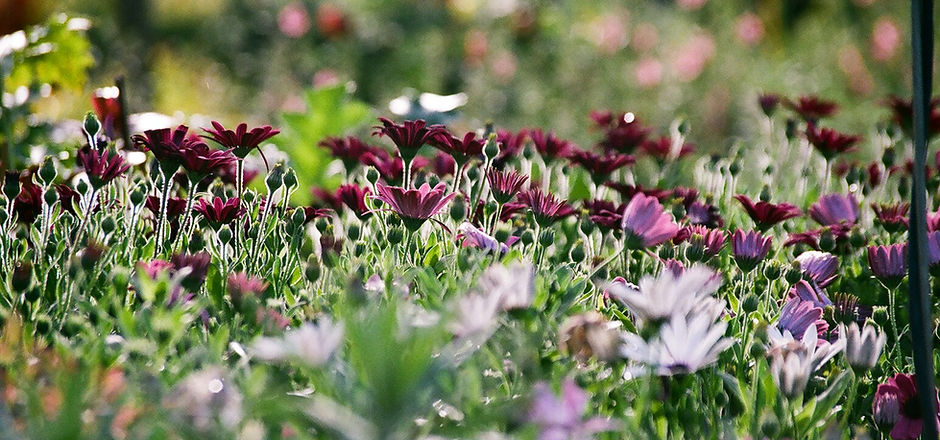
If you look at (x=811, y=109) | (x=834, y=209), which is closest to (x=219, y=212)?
(x=834, y=209)

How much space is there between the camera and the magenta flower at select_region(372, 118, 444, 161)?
5.03 ft

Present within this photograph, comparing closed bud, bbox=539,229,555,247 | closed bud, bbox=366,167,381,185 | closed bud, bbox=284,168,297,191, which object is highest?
closed bud, bbox=284,168,297,191

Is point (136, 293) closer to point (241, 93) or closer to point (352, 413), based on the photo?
point (352, 413)

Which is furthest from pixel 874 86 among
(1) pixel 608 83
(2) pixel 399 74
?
(2) pixel 399 74

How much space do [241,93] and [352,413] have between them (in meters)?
7.29

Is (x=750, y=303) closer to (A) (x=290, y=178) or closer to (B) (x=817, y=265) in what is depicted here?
(B) (x=817, y=265)

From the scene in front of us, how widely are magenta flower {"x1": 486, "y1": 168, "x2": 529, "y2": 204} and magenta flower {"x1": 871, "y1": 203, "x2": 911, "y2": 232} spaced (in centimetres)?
75

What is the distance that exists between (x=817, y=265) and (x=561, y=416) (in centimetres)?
80

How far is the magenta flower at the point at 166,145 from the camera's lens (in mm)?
1383

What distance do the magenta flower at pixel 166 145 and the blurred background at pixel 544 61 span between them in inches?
120

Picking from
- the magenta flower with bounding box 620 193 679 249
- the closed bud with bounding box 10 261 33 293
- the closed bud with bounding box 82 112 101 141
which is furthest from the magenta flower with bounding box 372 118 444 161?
the closed bud with bounding box 10 261 33 293

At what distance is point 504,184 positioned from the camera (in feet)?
4.96

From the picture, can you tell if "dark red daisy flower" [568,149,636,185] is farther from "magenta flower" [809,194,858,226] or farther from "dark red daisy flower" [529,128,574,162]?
"magenta flower" [809,194,858,226]

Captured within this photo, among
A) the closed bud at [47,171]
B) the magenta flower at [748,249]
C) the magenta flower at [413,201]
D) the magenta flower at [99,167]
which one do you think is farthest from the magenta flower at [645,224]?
the closed bud at [47,171]
